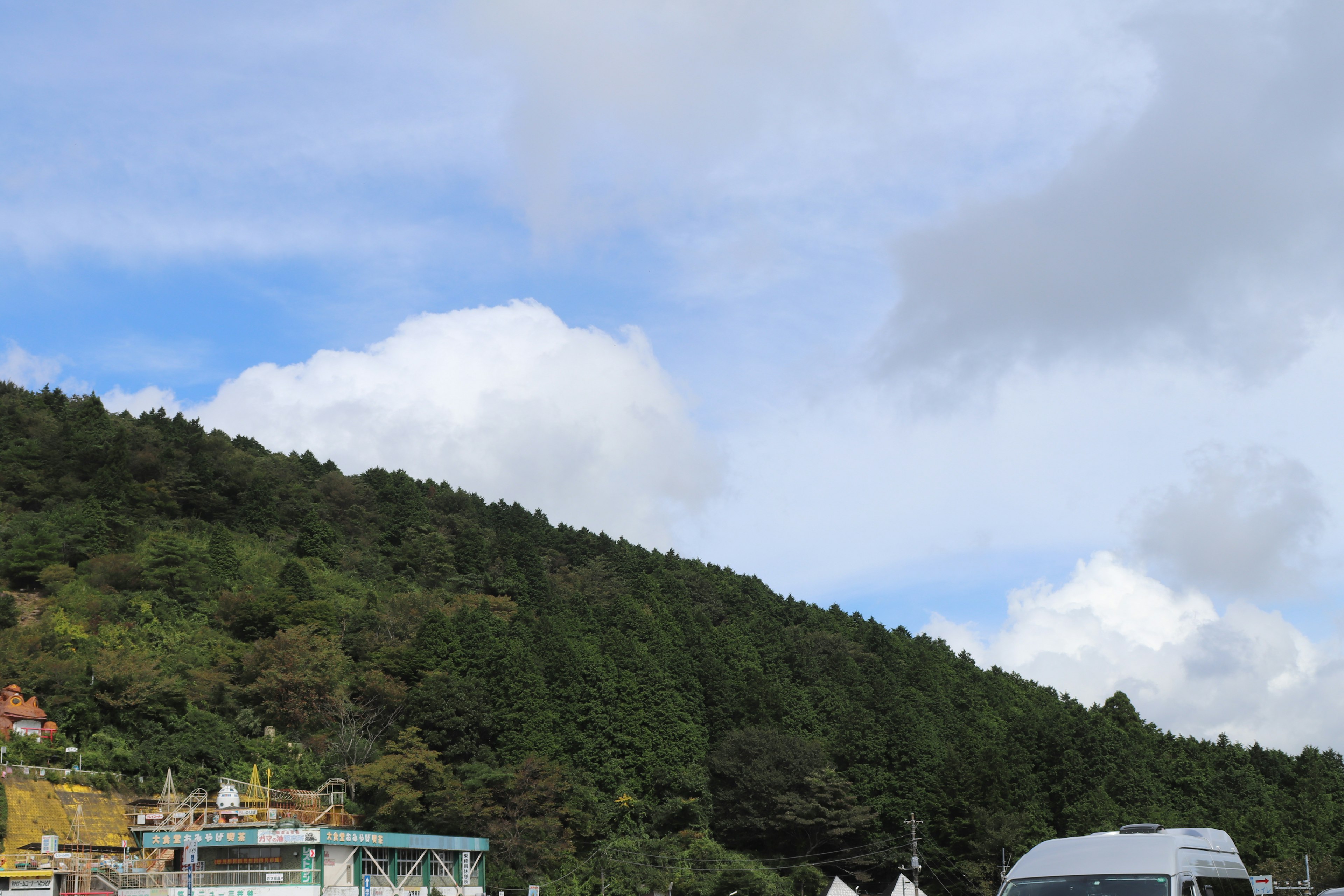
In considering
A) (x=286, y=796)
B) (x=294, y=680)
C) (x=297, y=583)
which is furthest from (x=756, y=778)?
(x=297, y=583)

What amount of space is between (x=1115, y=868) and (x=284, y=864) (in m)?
42.2

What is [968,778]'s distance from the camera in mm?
66938

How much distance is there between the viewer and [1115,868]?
1430 centimetres

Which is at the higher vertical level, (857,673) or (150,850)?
(857,673)

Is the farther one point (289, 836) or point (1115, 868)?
point (289, 836)

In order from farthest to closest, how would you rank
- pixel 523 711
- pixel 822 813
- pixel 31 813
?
1. pixel 822 813
2. pixel 523 711
3. pixel 31 813

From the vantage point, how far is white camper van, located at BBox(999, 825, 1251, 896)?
14.0m

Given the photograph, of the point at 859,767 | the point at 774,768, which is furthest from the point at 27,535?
the point at 859,767

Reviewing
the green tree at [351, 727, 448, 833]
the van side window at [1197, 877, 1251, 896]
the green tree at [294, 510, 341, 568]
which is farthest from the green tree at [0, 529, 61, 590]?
the van side window at [1197, 877, 1251, 896]

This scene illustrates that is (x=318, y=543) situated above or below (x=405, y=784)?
above

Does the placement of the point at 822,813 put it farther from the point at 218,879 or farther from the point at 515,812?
the point at 218,879

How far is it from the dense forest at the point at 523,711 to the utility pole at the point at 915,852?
103 cm

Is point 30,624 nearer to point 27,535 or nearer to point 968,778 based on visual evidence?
point 27,535

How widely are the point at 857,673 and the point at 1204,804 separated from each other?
24.9m
